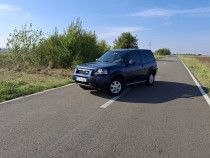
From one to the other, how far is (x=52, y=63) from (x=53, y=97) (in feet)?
30.4

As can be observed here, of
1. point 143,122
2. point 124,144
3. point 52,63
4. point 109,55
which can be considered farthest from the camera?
point 52,63

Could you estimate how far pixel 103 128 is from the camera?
3.63m

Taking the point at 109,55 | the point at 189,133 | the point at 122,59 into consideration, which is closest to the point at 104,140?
the point at 189,133

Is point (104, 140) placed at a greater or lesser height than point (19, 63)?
lesser

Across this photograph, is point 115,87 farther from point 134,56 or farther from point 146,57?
point 146,57

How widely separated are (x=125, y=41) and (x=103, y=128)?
37629mm

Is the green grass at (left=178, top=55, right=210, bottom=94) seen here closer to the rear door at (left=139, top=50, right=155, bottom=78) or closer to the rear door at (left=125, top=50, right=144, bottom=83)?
the rear door at (left=139, top=50, right=155, bottom=78)

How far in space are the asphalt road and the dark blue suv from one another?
2.13ft

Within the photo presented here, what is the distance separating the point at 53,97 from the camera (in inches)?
239

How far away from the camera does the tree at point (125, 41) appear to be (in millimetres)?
39403

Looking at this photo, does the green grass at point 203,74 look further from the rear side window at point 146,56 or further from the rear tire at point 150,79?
the rear side window at point 146,56

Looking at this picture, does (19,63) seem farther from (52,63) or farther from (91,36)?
(91,36)

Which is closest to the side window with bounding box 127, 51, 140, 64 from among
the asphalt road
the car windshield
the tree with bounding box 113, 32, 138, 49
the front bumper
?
the car windshield

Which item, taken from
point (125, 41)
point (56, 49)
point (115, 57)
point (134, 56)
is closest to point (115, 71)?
point (115, 57)
